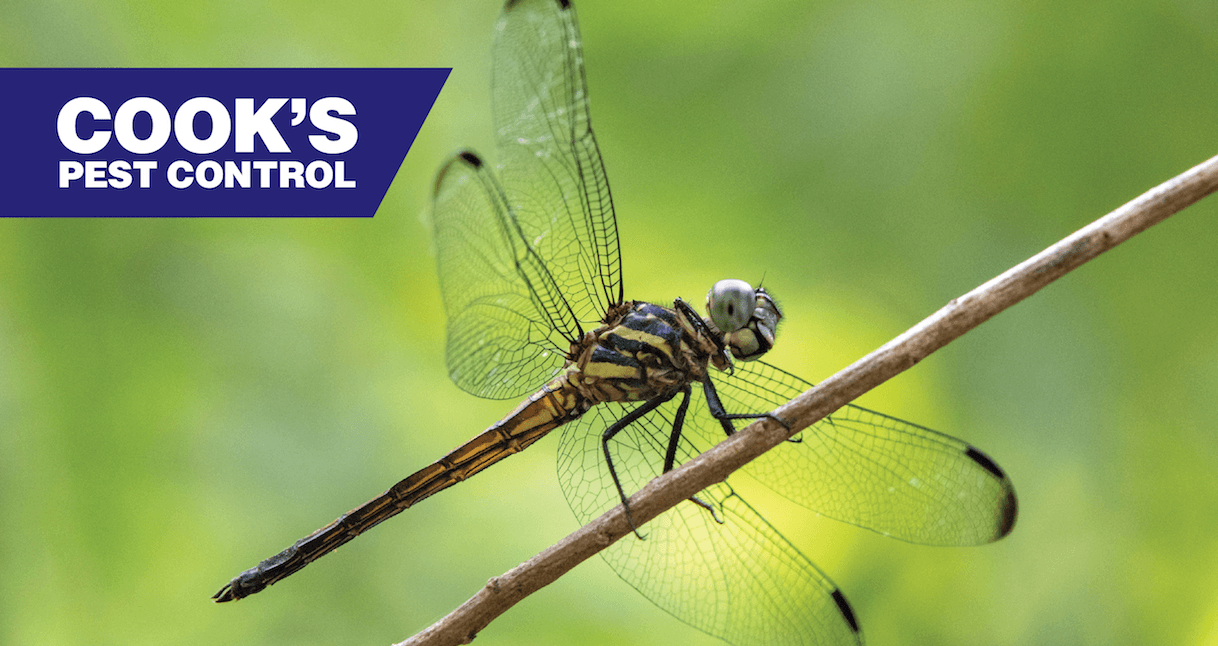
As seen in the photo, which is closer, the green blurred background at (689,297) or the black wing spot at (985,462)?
the black wing spot at (985,462)

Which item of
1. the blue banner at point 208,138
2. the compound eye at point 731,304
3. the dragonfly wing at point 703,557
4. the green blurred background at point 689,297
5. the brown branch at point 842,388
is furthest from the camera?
the blue banner at point 208,138

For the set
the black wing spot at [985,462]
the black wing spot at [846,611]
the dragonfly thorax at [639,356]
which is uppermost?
the dragonfly thorax at [639,356]

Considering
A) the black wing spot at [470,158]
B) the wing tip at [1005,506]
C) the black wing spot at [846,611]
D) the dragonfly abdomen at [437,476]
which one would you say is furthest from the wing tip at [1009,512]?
the black wing spot at [470,158]

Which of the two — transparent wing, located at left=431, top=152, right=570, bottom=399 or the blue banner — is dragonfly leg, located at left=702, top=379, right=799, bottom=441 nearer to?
transparent wing, located at left=431, top=152, right=570, bottom=399

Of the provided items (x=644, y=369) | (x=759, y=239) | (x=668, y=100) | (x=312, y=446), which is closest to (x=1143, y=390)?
(x=759, y=239)

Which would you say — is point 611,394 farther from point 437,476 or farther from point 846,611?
point 846,611

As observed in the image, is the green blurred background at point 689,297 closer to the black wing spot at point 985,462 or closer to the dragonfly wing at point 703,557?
the dragonfly wing at point 703,557

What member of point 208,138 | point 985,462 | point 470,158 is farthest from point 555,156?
point 208,138
